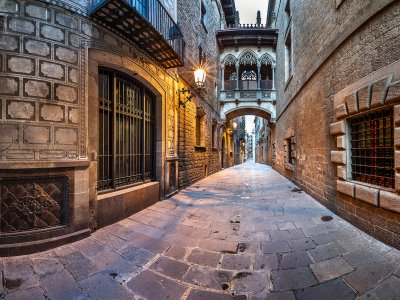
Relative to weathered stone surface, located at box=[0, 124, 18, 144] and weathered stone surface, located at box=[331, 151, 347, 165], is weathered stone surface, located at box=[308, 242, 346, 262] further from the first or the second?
weathered stone surface, located at box=[0, 124, 18, 144]

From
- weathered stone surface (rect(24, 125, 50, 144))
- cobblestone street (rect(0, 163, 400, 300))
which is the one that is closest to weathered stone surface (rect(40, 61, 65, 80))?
weathered stone surface (rect(24, 125, 50, 144))

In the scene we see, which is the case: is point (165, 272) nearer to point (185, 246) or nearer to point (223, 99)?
point (185, 246)

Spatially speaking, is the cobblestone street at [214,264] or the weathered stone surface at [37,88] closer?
the cobblestone street at [214,264]

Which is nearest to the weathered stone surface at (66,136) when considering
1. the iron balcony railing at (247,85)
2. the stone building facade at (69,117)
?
the stone building facade at (69,117)

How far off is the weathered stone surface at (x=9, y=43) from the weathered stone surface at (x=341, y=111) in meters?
5.58

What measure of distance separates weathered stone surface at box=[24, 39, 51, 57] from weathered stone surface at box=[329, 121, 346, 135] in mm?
5388

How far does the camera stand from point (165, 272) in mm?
2463

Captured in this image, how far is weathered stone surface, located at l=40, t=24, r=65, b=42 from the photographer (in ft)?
10.3

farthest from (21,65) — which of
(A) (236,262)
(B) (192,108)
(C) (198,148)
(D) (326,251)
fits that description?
(C) (198,148)

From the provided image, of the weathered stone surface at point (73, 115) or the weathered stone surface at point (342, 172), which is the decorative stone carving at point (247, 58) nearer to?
A: the weathered stone surface at point (342, 172)

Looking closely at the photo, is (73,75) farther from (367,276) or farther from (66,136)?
(367,276)

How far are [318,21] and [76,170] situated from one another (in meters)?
6.81

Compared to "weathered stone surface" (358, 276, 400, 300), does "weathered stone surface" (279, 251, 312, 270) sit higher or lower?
lower

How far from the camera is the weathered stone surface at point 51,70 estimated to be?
3.14 m
